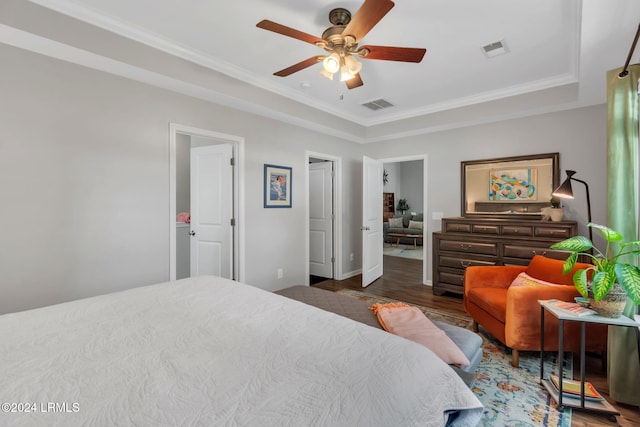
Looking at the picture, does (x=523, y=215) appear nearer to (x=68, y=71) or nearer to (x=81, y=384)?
(x=81, y=384)

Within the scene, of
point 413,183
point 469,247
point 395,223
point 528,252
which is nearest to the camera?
point 528,252

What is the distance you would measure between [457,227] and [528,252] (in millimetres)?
837

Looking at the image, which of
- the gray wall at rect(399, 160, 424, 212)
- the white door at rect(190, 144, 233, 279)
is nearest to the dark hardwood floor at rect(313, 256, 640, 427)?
the white door at rect(190, 144, 233, 279)

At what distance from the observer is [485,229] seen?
3738 millimetres

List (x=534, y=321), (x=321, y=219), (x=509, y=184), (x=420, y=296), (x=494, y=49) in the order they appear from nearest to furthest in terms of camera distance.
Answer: (x=534, y=321)
(x=494, y=49)
(x=509, y=184)
(x=420, y=296)
(x=321, y=219)

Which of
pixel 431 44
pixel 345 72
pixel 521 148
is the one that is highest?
pixel 431 44

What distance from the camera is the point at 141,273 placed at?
2715 millimetres

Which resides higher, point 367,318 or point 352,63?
point 352,63

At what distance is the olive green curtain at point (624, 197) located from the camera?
184cm

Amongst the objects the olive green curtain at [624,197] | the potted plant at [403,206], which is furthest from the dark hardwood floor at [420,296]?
the potted plant at [403,206]

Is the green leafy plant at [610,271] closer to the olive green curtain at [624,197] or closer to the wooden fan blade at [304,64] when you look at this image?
the olive green curtain at [624,197]

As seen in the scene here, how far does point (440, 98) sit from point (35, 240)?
443cm

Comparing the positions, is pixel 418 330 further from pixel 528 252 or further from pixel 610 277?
pixel 528 252

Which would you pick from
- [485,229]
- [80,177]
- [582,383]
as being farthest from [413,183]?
[80,177]
